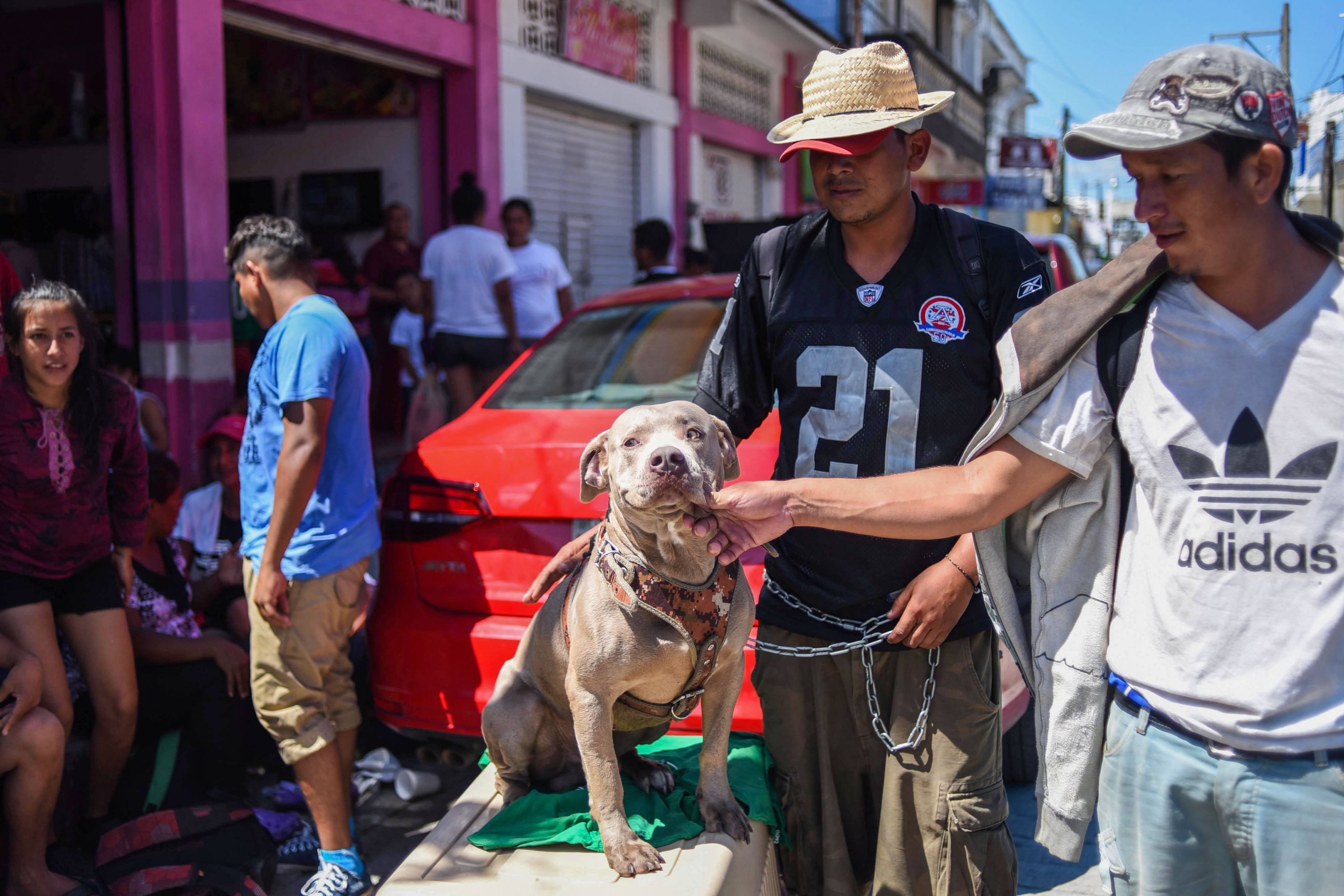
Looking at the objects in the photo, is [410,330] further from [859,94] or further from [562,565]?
[859,94]

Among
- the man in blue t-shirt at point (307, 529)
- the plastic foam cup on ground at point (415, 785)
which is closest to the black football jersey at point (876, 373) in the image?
the man in blue t-shirt at point (307, 529)

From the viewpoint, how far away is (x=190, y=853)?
3.47 meters

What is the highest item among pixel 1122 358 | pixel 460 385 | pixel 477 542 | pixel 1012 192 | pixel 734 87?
pixel 1012 192

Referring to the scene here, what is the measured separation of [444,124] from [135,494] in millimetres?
6684

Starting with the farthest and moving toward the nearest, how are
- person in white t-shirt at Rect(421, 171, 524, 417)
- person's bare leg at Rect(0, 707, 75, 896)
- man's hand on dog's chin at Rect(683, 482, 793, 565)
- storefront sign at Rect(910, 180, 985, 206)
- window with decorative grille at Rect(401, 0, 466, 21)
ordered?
storefront sign at Rect(910, 180, 985, 206) → window with decorative grille at Rect(401, 0, 466, 21) → person in white t-shirt at Rect(421, 171, 524, 417) → person's bare leg at Rect(0, 707, 75, 896) → man's hand on dog's chin at Rect(683, 482, 793, 565)

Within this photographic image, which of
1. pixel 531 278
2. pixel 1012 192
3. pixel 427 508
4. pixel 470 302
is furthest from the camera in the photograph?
pixel 1012 192

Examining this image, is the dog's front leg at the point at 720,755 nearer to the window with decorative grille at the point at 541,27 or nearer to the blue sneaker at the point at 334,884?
the blue sneaker at the point at 334,884

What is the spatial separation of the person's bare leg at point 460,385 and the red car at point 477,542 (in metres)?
3.82

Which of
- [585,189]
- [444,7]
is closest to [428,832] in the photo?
[444,7]

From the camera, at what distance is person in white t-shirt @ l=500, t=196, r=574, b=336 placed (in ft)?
27.6

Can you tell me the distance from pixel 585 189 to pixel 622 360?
27.5ft

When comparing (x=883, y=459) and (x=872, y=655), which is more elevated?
(x=883, y=459)

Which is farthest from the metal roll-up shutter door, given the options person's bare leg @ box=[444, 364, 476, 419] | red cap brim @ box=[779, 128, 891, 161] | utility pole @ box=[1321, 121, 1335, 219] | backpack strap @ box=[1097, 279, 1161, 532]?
backpack strap @ box=[1097, 279, 1161, 532]

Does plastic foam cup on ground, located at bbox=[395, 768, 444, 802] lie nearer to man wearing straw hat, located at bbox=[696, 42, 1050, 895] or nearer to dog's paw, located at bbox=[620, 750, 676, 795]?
dog's paw, located at bbox=[620, 750, 676, 795]
